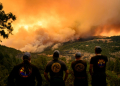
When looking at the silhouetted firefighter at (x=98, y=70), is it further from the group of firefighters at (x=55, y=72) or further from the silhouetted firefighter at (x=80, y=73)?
the silhouetted firefighter at (x=80, y=73)

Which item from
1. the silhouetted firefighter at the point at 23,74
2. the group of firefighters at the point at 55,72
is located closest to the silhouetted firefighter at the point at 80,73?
the group of firefighters at the point at 55,72

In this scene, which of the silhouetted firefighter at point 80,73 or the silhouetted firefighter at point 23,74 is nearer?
the silhouetted firefighter at point 23,74

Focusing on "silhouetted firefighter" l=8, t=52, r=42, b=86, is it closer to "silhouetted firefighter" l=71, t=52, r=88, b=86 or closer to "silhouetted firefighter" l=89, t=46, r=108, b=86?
"silhouetted firefighter" l=71, t=52, r=88, b=86

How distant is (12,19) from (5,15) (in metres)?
0.96

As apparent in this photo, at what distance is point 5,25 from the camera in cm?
1197

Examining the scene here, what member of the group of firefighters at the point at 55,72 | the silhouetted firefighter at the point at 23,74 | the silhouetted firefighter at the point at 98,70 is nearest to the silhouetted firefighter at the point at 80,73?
the group of firefighters at the point at 55,72

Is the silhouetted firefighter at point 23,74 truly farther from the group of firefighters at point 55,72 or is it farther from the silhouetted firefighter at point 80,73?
the silhouetted firefighter at point 80,73

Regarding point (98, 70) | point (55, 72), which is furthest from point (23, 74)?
point (98, 70)

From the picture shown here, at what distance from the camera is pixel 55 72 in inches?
171

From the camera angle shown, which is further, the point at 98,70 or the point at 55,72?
the point at 98,70

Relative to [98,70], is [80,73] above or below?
below

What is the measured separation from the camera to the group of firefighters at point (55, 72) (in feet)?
12.3

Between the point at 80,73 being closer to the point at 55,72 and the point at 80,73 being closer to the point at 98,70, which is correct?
the point at 98,70

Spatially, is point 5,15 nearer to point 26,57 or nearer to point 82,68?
point 26,57
